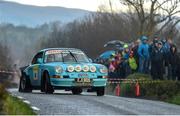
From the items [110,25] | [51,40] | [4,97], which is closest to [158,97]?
[4,97]

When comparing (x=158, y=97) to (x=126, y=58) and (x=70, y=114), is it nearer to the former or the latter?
(x=126, y=58)

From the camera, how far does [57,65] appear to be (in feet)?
69.8

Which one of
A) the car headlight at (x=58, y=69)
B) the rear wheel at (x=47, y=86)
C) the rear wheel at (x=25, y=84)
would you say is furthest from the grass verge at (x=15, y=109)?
the rear wheel at (x=25, y=84)

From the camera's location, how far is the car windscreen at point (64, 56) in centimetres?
2228

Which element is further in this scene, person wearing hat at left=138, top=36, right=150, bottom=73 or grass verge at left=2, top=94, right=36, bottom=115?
person wearing hat at left=138, top=36, right=150, bottom=73

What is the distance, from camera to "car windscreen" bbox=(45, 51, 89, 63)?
22.3m

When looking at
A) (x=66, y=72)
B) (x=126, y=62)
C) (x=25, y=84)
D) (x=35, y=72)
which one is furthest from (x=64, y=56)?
(x=126, y=62)

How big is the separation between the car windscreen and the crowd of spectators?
3409 millimetres

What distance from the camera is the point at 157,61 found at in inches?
968

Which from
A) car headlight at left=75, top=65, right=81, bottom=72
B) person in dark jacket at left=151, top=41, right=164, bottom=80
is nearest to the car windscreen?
car headlight at left=75, top=65, right=81, bottom=72

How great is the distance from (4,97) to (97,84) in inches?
377

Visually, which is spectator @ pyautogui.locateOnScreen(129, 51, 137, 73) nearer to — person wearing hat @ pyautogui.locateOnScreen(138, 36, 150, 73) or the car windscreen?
person wearing hat @ pyautogui.locateOnScreen(138, 36, 150, 73)

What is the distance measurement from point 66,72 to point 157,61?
4805 millimetres

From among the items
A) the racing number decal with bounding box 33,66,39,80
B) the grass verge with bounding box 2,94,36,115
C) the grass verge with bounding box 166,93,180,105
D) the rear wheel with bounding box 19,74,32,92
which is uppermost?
the racing number decal with bounding box 33,66,39,80
